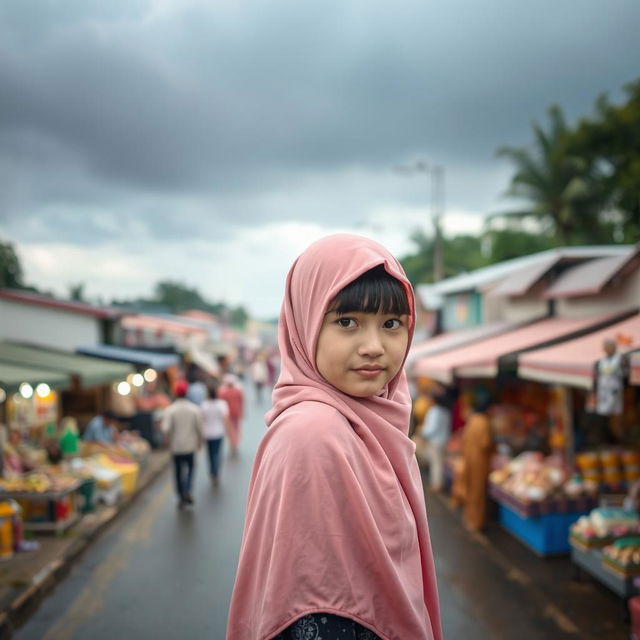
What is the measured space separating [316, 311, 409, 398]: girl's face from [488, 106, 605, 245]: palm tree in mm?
23207

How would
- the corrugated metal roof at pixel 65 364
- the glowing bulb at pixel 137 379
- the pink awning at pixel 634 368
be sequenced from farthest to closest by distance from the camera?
the glowing bulb at pixel 137 379 < the corrugated metal roof at pixel 65 364 < the pink awning at pixel 634 368

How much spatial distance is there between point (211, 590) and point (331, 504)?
189 inches

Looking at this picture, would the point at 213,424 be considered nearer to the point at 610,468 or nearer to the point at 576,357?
the point at 610,468

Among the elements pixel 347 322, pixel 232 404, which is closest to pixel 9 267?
pixel 232 404

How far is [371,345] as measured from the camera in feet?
4.29

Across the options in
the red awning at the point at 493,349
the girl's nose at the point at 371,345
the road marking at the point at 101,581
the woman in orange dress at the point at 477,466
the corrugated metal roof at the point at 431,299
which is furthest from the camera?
the corrugated metal roof at the point at 431,299

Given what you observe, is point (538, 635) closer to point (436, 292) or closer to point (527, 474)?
point (527, 474)

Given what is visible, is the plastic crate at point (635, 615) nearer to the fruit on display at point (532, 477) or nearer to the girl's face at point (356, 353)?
the fruit on display at point (532, 477)

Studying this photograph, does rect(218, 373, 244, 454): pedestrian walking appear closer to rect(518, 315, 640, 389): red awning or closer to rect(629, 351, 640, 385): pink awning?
rect(518, 315, 640, 389): red awning

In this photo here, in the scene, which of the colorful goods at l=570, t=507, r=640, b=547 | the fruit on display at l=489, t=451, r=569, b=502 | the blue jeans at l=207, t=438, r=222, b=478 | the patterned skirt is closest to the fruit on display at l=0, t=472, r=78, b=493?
the blue jeans at l=207, t=438, r=222, b=478

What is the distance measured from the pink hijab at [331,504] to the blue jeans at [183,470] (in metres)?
7.31

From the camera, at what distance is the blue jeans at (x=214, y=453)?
9758 mm

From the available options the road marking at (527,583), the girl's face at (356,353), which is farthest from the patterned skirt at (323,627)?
the road marking at (527,583)

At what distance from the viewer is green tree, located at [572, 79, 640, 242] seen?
17.1 meters
